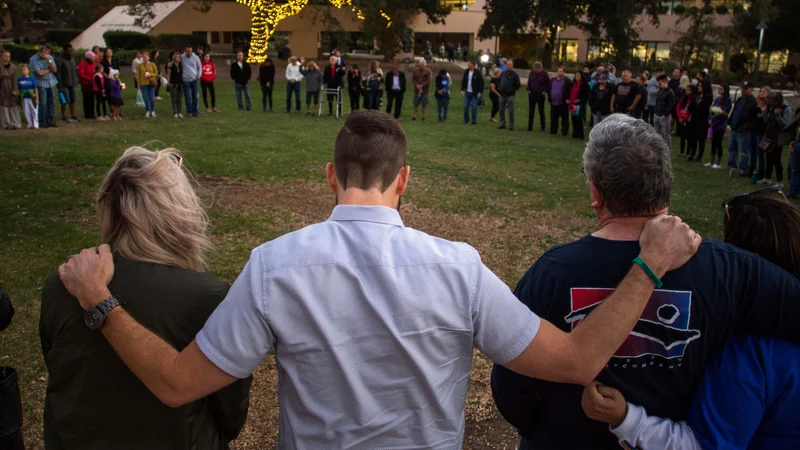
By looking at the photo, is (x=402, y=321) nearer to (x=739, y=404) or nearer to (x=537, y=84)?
(x=739, y=404)

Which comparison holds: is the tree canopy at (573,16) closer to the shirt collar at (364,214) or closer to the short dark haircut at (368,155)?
the short dark haircut at (368,155)

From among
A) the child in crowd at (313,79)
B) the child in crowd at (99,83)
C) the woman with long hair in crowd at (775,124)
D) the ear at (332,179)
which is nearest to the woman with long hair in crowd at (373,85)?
the child in crowd at (313,79)

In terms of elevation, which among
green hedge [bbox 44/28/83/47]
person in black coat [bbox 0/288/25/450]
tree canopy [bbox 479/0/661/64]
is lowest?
person in black coat [bbox 0/288/25/450]

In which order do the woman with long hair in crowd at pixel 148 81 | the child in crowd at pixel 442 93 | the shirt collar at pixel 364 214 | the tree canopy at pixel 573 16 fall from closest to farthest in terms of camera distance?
1. the shirt collar at pixel 364 214
2. the woman with long hair in crowd at pixel 148 81
3. the child in crowd at pixel 442 93
4. the tree canopy at pixel 573 16

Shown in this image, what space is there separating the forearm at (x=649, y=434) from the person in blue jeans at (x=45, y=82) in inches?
655

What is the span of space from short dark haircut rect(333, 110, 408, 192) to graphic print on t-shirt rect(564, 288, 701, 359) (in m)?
0.70

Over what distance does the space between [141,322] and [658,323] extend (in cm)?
156

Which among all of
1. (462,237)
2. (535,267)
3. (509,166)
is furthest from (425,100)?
(535,267)

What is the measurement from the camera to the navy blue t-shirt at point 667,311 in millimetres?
1956

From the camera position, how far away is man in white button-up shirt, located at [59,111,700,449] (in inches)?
65.2

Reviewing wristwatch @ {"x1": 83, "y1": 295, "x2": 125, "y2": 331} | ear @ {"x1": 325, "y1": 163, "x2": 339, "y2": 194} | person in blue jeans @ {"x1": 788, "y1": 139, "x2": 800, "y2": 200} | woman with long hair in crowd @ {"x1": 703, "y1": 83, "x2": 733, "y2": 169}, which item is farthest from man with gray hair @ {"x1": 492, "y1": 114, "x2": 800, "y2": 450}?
woman with long hair in crowd @ {"x1": 703, "y1": 83, "x2": 733, "y2": 169}

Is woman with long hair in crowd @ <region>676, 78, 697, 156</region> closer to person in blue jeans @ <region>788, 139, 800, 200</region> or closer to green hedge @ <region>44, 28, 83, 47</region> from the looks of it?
person in blue jeans @ <region>788, 139, 800, 200</region>

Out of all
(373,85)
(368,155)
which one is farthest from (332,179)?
(373,85)

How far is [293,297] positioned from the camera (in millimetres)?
1646
